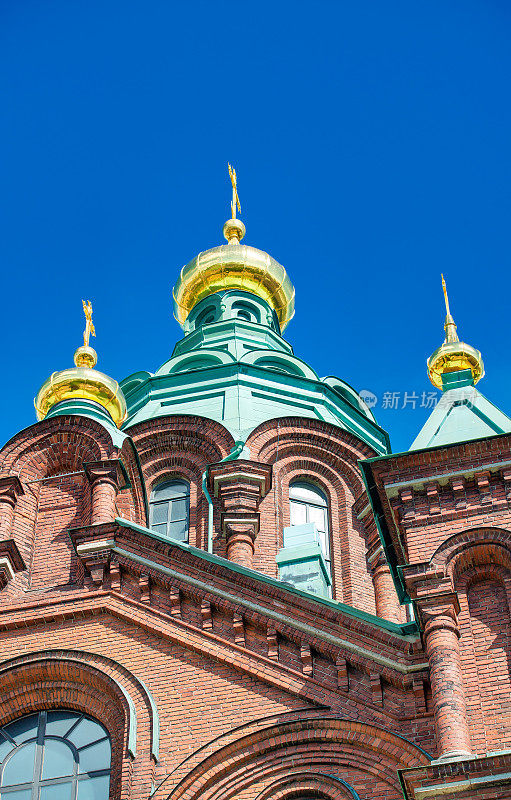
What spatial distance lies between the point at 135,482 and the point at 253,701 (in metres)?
5.10

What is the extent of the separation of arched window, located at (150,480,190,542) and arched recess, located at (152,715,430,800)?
965cm

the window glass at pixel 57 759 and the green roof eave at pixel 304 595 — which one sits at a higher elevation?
the green roof eave at pixel 304 595

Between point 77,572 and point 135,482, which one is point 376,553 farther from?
point 77,572

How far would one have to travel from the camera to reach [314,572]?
16406mm

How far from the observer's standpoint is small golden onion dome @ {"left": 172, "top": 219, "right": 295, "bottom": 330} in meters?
32.0

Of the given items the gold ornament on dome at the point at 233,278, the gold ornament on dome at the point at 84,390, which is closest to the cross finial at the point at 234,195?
the gold ornament on dome at the point at 233,278

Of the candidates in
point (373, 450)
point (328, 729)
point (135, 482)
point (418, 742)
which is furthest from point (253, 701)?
point (373, 450)

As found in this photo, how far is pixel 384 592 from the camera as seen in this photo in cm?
2227

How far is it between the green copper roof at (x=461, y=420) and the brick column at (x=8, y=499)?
15.8ft

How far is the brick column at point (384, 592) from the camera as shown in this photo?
71.6 ft

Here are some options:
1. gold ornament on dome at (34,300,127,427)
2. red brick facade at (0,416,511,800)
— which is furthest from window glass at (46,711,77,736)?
gold ornament on dome at (34,300,127,427)

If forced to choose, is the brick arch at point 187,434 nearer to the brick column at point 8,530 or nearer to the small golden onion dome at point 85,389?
the small golden onion dome at point 85,389

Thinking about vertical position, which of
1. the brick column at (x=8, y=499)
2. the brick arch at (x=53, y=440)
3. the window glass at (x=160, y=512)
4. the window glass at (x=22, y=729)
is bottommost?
the window glass at (x=22, y=729)

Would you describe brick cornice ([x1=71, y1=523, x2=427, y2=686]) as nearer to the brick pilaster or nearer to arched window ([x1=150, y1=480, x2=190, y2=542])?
the brick pilaster
